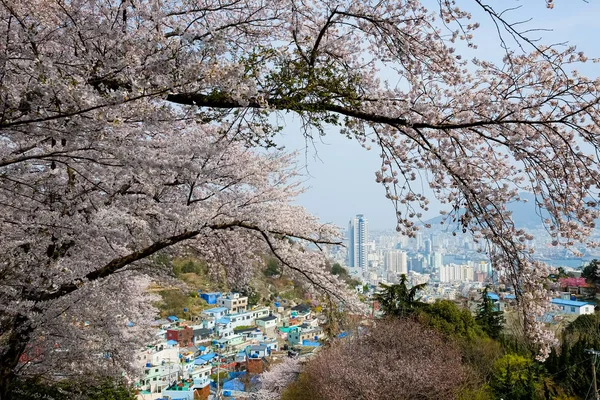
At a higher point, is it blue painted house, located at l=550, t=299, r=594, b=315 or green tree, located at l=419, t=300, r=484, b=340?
green tree, located at l=419, t=300, r=484, b=340

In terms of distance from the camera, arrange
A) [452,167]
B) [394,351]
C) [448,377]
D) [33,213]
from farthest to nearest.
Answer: [394,351]
[448,377]
[33,213]
[452,167]

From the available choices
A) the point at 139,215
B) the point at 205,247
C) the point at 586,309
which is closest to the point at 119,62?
the point at 139,215

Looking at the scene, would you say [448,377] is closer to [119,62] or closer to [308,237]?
[308,237]

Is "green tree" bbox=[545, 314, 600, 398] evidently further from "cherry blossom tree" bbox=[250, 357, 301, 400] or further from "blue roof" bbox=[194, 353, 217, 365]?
"blue roof" bbox=[194, 353, 217, 365]

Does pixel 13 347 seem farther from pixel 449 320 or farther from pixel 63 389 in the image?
pixel 449 320

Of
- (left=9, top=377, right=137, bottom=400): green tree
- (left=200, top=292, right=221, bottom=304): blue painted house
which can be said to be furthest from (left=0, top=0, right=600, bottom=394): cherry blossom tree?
(left=200, top=292, right=221, bottom=304): blue painted house

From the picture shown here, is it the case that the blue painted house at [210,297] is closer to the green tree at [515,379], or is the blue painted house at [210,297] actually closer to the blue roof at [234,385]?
the blue roof at [234,385]

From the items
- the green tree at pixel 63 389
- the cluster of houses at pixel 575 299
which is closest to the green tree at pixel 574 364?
the cluster of houses at pixel 575 299
